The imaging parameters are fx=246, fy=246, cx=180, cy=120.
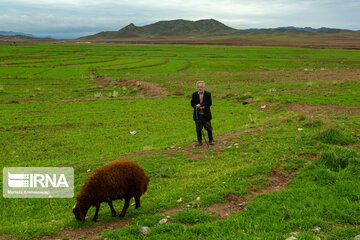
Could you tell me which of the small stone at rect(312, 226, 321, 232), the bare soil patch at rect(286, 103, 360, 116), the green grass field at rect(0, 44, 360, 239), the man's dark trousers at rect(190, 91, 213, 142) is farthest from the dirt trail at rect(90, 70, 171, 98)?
the small stone at rect(312, 226, 321, 232)

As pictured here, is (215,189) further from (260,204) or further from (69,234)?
(69,234)

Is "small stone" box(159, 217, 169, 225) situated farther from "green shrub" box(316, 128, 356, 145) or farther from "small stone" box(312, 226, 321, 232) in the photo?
"green shrub" box(316, 128, 356, 145)

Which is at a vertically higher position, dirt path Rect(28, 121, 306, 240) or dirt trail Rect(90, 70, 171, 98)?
dirt trail Rect(90, 70, 171, 98)

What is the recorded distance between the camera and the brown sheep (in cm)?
633

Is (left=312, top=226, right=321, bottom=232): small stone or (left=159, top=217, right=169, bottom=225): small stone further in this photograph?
(left=159, top=217, right=169, bottom=225): small stone

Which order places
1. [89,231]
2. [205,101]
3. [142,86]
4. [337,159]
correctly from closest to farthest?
[89,231] < [337,159] < [205,101] < [142,86]

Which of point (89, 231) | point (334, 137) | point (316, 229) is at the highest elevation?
point (334, 137)

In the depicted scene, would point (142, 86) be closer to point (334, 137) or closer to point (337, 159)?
point (334, 137)

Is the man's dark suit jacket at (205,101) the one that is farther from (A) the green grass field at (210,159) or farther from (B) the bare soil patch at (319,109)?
(B) the bare soil patch at (319,109)

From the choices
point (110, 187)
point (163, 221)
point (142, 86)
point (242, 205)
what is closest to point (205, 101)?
point (242, 205)

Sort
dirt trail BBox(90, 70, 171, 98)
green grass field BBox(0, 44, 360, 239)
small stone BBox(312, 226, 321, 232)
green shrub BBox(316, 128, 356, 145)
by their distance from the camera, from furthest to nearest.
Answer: dirt trail BBox(90, 70, 171, 98) → green shrub BBox(316, 128, 356, 145) → green grass field BBox(0, 44, 360, 239) → small stone BBox(312, 226, 321, 232)

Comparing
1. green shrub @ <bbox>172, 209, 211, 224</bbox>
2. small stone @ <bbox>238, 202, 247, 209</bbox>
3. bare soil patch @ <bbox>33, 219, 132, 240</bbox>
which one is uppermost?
small stone @ <bbox>238, 202, 247, 209</bbox>

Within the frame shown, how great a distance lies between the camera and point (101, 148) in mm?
15234

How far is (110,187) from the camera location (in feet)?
20.7
